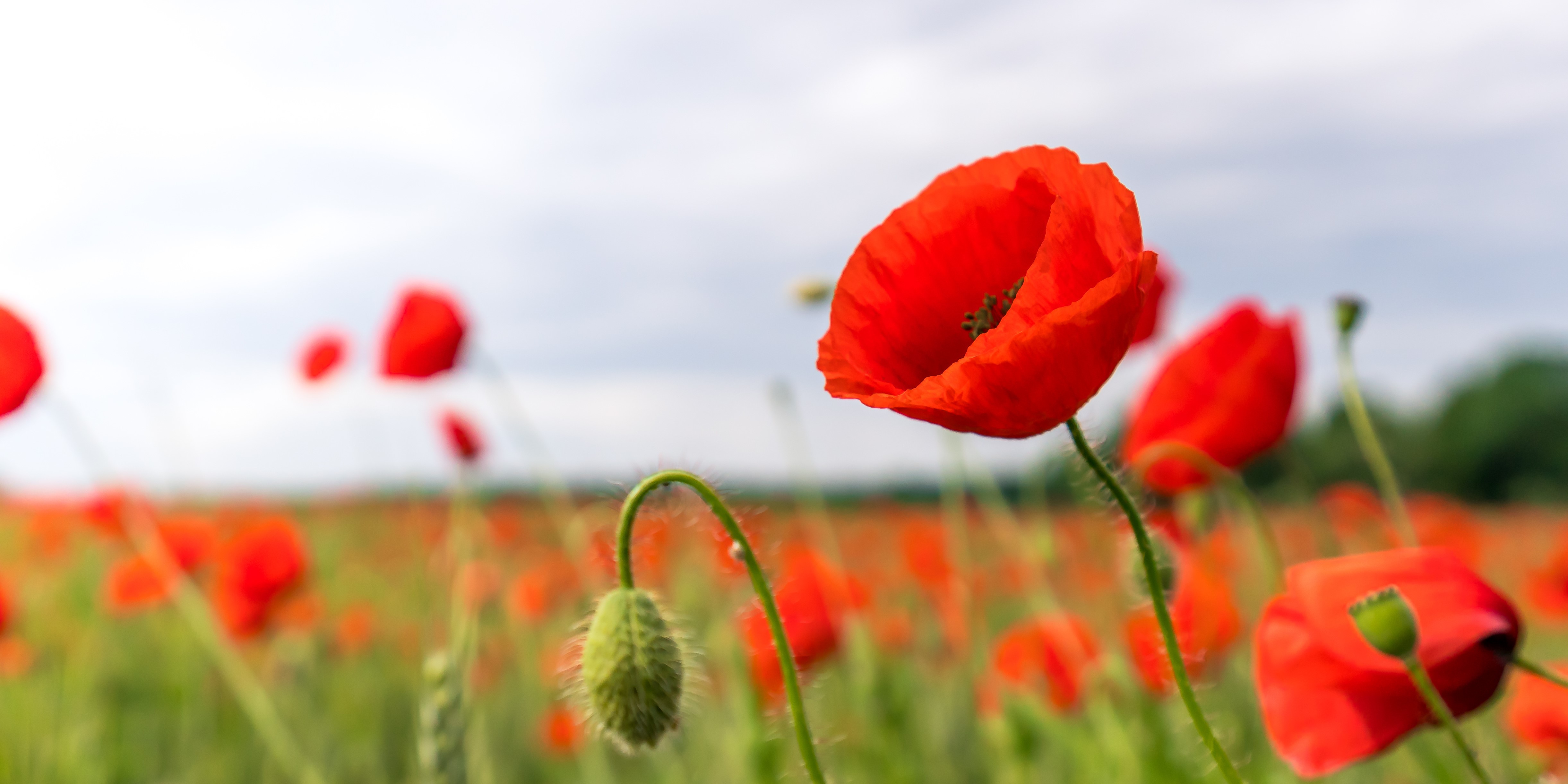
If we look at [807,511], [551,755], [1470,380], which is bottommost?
[1470,380]

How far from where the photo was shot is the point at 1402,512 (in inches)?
52.1

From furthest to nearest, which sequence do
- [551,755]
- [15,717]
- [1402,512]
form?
[551,755] < [15,717] < [1402,512]

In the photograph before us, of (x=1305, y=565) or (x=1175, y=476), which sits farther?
(x=1175, y=476)

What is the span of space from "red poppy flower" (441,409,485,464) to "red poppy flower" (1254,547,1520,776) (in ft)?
5.90

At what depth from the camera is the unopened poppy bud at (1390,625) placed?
2.64 ft

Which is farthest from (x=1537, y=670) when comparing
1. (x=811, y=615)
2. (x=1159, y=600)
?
(x=811, y=615)

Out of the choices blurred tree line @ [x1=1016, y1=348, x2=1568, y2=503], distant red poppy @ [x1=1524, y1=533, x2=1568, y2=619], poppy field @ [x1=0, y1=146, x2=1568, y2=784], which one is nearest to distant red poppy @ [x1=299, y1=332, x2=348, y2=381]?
poppy field @ [x1=0, y1=146, x2=1568, y2=784]

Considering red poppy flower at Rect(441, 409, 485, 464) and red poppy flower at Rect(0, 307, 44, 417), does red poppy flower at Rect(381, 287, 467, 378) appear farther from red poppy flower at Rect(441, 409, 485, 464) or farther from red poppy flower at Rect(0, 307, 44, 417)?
red poppy flower at Rect(0, 307, 44, 417)

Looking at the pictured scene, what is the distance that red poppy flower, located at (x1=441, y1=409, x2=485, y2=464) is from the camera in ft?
7.88

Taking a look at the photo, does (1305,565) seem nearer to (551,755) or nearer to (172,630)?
(551,755)

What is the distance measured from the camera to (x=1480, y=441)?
19.8m

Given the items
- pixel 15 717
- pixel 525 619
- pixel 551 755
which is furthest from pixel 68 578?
pixel 551 755

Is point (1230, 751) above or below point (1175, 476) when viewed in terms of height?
below

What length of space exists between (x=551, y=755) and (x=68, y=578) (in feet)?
10.7
